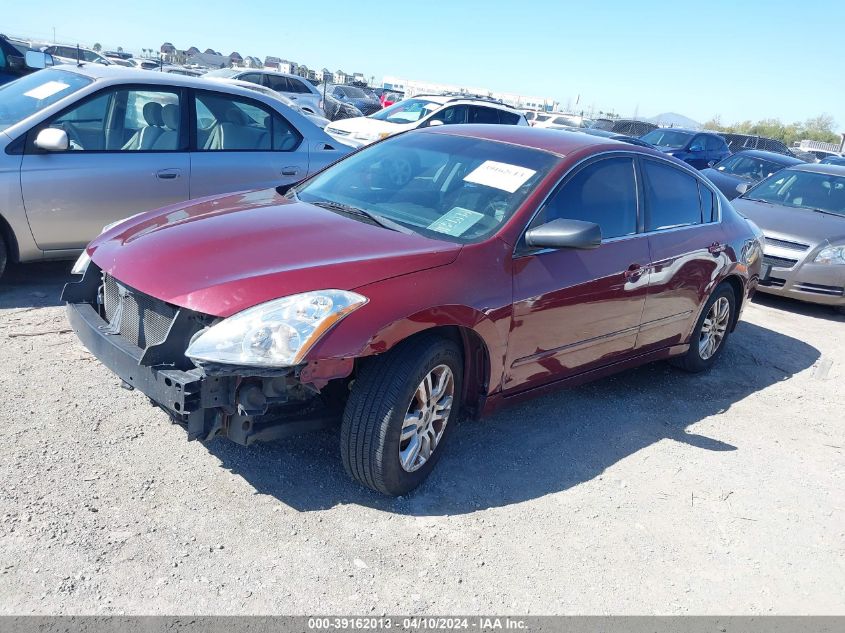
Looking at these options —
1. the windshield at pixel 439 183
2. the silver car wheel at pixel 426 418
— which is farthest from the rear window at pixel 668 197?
the silver car wheel at pixel 426 418

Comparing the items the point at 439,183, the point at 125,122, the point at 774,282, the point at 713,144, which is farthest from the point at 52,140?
the point at 713,144

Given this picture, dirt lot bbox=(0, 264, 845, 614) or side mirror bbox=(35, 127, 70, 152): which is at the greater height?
side mirror bbox=(35, 127, 70, 152)

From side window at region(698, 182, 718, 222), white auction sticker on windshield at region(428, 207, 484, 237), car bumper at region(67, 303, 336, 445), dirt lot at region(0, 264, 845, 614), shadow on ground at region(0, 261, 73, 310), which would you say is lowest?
shadow on ground at region(0, 261, 73, 310)

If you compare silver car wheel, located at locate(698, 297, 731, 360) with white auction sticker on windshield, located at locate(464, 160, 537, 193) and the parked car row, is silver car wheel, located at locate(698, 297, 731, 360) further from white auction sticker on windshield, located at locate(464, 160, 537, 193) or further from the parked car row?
white auction sticker on windshield, located at locate(464, 160, 537, 193)

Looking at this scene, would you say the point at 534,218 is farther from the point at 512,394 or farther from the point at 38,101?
the point at 38,101

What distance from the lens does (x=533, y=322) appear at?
3.88 m

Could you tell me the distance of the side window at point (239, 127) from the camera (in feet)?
20.5

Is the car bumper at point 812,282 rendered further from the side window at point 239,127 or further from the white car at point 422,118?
the white car at point 422,118

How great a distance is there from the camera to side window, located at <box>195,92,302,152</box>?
624cm

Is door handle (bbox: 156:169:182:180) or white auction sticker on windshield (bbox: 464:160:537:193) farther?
door handle (bbox: 156:169:182:180)

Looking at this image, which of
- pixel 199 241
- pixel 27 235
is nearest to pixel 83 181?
pixel 27 235

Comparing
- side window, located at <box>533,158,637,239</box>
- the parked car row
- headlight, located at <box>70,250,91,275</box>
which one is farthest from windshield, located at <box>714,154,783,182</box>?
headlight, located at <box>70,250,91,275</box>

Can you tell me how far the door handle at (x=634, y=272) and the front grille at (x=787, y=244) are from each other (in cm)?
455

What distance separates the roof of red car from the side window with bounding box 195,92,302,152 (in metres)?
2.19
